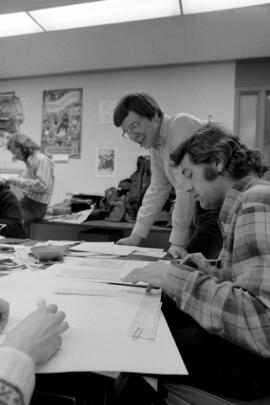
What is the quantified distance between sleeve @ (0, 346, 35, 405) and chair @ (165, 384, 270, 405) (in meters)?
0.31

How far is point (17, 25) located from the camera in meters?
2.53

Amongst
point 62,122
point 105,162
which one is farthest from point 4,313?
point 62,122

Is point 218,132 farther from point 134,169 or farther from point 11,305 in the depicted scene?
point 134,169

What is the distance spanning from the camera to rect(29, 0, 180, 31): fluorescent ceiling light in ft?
7.13

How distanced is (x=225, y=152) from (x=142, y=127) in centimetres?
70

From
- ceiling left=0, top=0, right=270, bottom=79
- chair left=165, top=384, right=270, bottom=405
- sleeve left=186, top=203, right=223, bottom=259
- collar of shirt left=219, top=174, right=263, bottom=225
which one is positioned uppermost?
ceiling left=0, top=0, right=270, bottom=79

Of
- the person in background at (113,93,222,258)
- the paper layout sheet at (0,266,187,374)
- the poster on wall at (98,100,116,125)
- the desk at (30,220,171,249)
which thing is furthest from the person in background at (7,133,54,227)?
the paper layout sheet at (0,266,187,374)

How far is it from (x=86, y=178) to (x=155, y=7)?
1.72 meters

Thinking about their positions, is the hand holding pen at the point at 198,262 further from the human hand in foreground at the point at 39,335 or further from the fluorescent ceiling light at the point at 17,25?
the fluorescent ceiling light at the point at 17,25

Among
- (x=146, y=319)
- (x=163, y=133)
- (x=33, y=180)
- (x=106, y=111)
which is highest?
(x=106, y=111)

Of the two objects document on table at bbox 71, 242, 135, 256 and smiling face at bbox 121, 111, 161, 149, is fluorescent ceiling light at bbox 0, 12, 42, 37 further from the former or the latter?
document on table at bbox 71, 242, 135, 256

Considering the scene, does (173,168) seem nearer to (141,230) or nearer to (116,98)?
(141,230)

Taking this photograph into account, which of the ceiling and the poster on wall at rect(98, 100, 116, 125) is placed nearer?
the ceiling

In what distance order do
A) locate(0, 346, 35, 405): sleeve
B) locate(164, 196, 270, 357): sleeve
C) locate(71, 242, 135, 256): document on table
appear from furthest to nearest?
locate(71, 242, 135, 256): document on table
locate(164, 196, 270, 357): sleeve
locate(0, 346, 35, 405): sleeve
